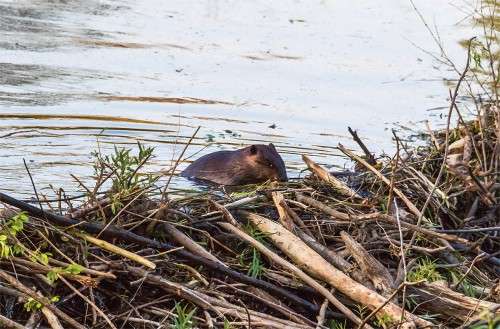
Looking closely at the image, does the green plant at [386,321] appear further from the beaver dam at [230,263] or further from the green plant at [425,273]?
the green plant at [425,273]

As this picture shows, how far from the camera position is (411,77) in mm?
13320

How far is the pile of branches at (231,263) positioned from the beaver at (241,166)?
3.21 metres

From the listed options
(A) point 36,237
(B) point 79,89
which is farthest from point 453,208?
(B) point 79,89

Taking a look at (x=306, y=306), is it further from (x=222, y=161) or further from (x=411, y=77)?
(x=411, y=77)

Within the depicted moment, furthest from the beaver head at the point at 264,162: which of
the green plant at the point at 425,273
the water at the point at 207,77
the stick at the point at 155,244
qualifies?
the stick at the point at 155,244

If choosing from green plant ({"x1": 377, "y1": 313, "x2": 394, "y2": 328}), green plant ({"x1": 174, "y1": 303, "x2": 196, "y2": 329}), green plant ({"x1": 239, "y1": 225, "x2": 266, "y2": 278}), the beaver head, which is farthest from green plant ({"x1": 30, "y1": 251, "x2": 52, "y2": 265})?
the beaver head

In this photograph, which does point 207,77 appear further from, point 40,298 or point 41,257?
point 40,298

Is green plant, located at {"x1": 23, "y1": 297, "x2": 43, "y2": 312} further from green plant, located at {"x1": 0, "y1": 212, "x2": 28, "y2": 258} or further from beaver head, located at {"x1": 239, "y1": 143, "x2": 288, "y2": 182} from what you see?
beaver head, located at {"x1": 239, "y1": 143, "x2": 288, "y2": 182}

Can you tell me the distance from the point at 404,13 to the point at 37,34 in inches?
228

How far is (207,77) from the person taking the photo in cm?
1280

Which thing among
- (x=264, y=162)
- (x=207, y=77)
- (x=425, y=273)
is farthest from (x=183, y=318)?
(x=207, y=77)

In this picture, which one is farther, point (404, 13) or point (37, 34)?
point (404, 13)

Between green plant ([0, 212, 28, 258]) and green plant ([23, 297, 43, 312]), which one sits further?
green plant ([0, 212, 28, 258])

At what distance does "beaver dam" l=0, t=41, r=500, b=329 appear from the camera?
473cm
